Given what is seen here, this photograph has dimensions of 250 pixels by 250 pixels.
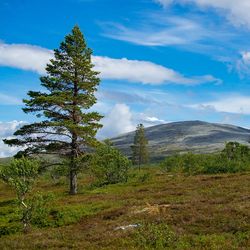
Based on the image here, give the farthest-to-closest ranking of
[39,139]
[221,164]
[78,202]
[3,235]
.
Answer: [221,164] → [39,139] → [78,202] → [3,235]

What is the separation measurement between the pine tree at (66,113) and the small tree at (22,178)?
50.1ft

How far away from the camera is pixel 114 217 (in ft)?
89.2

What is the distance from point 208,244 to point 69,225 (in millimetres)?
13496

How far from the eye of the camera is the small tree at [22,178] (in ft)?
87.7

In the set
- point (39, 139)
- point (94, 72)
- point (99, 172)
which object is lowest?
point (99, 172)

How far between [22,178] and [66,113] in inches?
710

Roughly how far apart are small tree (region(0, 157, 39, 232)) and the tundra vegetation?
0.21 feet

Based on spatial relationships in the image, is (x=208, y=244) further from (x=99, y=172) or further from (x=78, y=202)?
(x=99, y=172)

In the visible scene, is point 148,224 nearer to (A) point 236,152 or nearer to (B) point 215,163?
(B) point 215,163

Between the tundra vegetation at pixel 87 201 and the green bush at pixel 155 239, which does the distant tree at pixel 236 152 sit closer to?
the tundra vegetation at pixel 87 201

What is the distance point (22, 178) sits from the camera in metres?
27.3

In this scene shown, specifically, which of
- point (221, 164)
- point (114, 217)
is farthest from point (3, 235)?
point (221, 164)

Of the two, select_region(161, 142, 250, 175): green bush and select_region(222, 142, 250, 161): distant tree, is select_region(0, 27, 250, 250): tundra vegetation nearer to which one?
select_region(161, 142, 250, 175): green bush

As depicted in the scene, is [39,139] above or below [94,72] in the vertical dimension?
below
